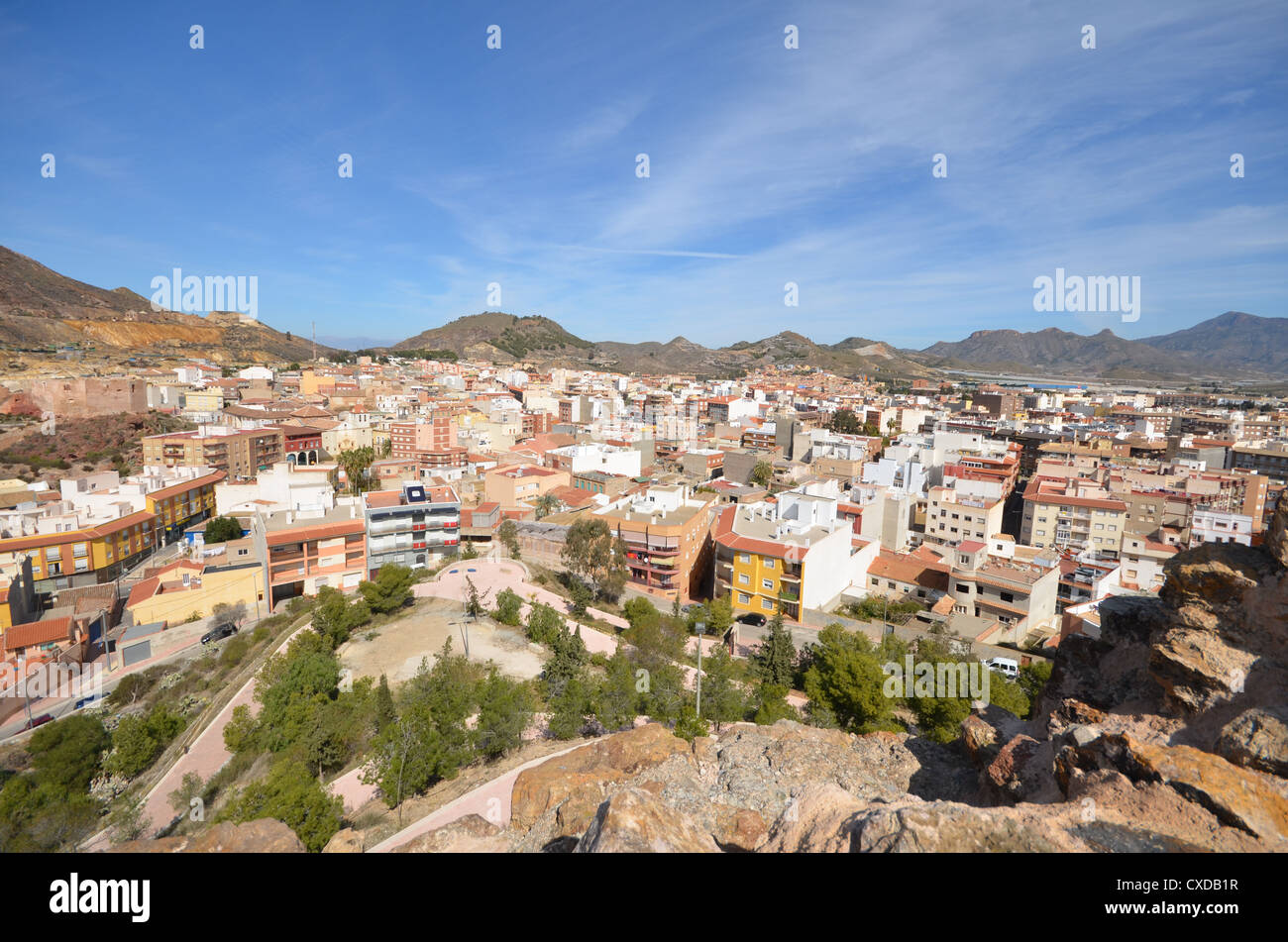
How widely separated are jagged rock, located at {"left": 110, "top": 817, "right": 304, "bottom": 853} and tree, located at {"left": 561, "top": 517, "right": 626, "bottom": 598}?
692 inches

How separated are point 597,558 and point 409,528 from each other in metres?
8.04

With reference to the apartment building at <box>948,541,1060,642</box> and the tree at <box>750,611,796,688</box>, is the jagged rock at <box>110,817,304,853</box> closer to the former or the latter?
the tree at <box>750,611,796,688</box>

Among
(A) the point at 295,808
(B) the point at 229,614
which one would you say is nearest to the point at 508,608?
(B) the point at 229,614

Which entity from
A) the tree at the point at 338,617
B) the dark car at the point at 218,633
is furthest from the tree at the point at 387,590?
the dark car at the point at 218,633

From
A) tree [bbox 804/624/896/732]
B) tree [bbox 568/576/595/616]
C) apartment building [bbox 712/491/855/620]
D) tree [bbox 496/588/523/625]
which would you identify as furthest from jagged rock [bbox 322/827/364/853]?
apartment building [bbox 712/491/855/620]

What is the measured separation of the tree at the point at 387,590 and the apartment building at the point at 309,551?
3571 millimetres

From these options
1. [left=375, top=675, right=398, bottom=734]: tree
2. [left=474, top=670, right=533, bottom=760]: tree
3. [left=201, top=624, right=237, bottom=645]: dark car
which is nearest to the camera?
[left=474, top=670, right=533, bottom=760]: tree

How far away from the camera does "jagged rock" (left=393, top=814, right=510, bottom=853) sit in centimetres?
525

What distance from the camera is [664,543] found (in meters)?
25.8

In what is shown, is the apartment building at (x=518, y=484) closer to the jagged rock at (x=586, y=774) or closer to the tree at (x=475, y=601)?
the tree at (x=475, y=601)

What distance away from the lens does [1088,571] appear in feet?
83.4

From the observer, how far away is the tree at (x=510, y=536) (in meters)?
27.2
